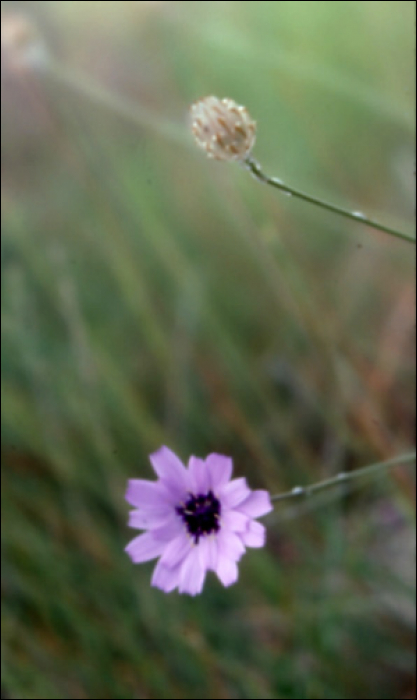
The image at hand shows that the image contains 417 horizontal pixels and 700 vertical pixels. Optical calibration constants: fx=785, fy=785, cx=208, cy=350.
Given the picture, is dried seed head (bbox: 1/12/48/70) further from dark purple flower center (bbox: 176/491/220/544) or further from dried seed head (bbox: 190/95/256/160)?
dark purple flower center (bbox: 176/491/220/544)

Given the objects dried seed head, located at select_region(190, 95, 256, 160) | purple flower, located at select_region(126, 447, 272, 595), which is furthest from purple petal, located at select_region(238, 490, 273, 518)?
dried seed head, located at select_region(190, 95, 256, 160)

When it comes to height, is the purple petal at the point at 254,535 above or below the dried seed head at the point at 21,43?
below

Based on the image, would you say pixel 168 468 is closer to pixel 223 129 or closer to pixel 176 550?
pixel 176 550

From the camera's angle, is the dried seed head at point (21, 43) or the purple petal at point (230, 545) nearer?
the purple petal at point (230, 545)

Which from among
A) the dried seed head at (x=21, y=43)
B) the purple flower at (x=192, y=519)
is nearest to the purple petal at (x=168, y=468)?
the purple flower at (x=192, y=519)

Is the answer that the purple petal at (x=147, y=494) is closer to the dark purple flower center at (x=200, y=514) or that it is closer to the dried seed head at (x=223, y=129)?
the dark purple flower center at (x=200, y=514)

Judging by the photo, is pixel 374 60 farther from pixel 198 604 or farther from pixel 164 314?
pixel 198 604
